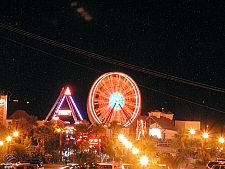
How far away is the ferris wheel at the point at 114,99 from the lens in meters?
44.2

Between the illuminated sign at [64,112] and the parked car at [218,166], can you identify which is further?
the illuminated sign at [64,112]

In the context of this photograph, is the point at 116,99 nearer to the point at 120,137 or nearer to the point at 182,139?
the point at 120,137

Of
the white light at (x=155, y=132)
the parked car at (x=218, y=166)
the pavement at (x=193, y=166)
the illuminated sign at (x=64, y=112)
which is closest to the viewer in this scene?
the parked car at (x=218, y=166)

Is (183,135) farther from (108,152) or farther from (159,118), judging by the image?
(159,118)

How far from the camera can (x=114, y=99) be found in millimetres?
44531

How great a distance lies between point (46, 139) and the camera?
1710 inches

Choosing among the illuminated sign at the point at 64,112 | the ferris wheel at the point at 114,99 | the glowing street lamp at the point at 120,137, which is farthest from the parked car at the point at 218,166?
the illuminated sign at the point at 64,112

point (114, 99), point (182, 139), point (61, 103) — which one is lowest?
point (182, 139)

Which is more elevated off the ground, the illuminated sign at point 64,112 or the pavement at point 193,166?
the illuminated sign at point 64,112

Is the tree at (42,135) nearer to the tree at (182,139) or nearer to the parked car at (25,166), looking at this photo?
the tree at (182,139)

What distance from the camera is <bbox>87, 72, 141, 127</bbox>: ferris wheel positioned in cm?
4419

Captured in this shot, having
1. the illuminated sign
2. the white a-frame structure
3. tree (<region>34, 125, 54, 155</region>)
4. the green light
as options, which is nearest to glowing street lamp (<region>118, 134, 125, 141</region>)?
the green light

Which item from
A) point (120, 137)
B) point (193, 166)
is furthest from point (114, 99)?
point (193, 166)

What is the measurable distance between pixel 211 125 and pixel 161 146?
448 inches
